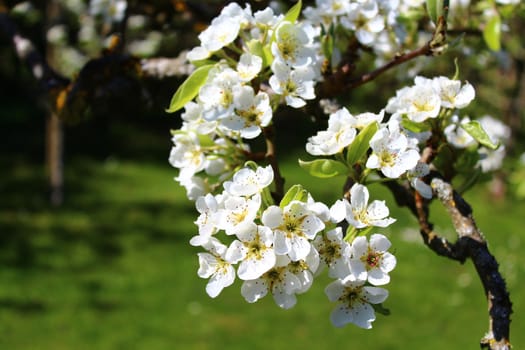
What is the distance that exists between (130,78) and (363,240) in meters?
1.03

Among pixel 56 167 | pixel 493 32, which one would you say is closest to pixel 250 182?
pixel 493 32

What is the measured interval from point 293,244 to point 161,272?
5527 millimetres

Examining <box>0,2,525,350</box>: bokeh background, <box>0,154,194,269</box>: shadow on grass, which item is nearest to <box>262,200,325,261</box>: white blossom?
<box>0,2,525,350</box>: bokeh background

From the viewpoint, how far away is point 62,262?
21.0 ft

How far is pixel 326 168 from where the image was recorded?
3.70 feet

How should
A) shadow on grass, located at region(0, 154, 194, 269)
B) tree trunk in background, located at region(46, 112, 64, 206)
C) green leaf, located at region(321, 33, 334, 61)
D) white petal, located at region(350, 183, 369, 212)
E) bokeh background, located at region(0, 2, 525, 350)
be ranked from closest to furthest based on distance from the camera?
white petal, located at region(350, 183, 369, 212)
green leaf, located at region(321, 33, 334, 61)
bokeh background, located at region(0, 2, 525, 350)
shadow on grass, located at region(0, 154, 194, 269)
tree trunk in background, located at region(46, 112, 64, 206)

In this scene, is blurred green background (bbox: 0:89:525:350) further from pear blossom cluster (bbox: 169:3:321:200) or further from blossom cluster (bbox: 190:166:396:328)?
blossom cluster (bbox: 190:166:396:328)

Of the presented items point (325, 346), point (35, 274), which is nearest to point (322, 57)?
point (325, 346)

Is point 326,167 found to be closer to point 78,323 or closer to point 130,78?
point 130,78

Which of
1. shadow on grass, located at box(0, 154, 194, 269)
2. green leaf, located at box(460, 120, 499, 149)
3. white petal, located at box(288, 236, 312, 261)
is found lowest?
shadow on grass, located at box(0, 154, 194, 269)

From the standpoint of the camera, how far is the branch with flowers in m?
1.02

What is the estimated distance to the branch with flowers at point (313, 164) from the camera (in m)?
1.02

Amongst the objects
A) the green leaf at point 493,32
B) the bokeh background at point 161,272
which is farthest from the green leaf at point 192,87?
the green leaf at point 493,32

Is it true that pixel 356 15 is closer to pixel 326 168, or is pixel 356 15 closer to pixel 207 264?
pixel 326 168
